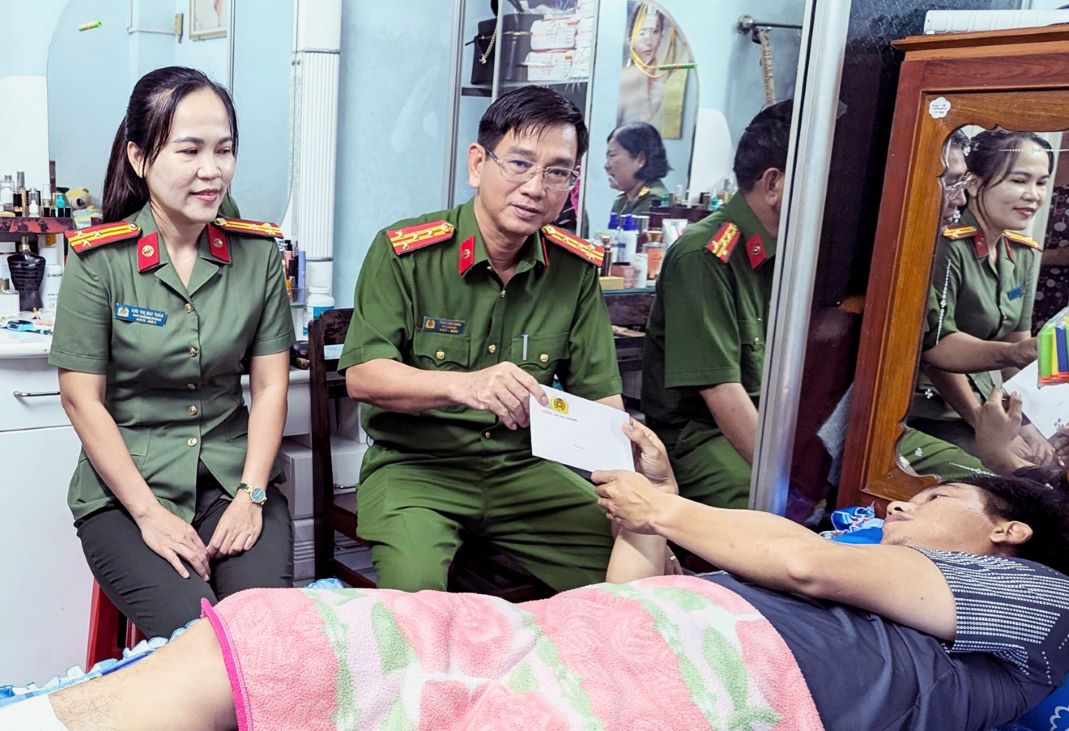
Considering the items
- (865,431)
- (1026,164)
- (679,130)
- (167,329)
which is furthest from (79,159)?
(1026,164)

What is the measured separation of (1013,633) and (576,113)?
1186 mm

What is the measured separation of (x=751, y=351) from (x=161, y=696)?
4.65 ft

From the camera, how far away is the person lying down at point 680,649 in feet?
4.06

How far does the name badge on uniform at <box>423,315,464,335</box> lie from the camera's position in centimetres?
209

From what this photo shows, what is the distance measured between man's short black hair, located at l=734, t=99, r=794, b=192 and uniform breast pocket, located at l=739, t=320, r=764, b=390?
11.6 inches

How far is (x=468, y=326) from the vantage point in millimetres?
2107

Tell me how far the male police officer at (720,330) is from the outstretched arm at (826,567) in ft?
2.19

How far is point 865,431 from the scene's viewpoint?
224 centimetres

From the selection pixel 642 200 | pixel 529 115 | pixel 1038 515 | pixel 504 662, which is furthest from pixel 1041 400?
pixel 504 662

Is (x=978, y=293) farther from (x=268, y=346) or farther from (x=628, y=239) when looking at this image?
(x=268, y=346)

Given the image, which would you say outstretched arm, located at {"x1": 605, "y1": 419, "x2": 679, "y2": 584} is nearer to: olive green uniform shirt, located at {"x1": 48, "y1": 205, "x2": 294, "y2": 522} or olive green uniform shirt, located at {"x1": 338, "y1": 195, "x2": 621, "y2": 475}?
olive green uniform shirt, located at {"x1": 338, "y1": 195, "x2": 621, "y2": 475}

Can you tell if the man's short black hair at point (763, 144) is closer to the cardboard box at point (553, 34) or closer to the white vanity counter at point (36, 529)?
the cardboard box at point (553, 34)

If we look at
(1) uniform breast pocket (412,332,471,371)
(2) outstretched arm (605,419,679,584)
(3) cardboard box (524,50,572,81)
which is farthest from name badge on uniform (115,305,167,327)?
(3) cardboard box (524,50,572,81)

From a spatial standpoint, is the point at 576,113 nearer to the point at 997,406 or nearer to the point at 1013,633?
the point at 997,406
